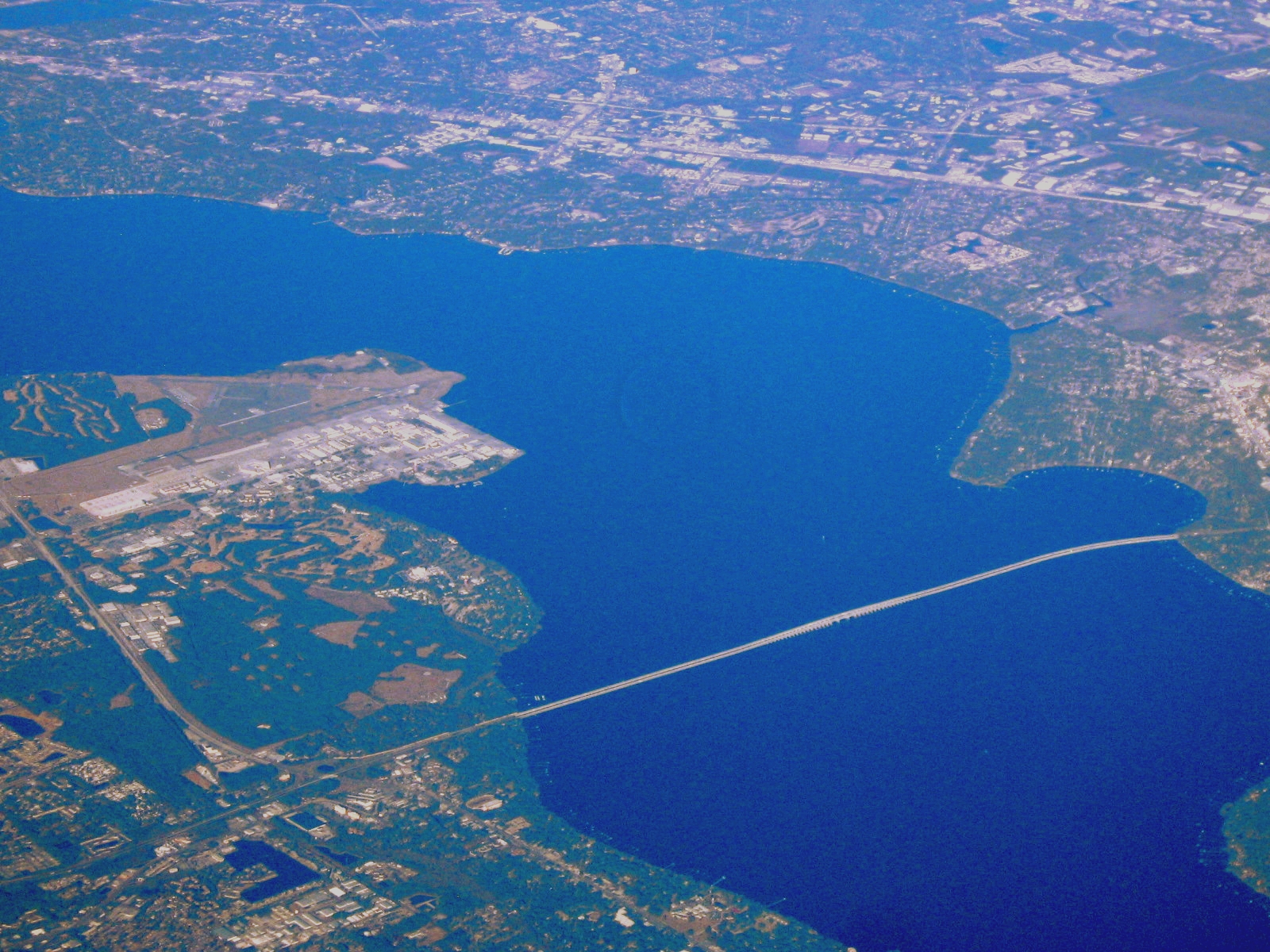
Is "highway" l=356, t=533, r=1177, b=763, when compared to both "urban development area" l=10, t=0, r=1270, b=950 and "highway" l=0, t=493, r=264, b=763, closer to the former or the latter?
"urban development area" l=10, t=0, r=1270, b=950

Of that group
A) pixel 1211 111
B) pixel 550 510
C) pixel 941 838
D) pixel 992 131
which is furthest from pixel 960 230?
pixel 941 838

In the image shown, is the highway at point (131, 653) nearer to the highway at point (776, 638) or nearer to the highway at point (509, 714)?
the highway at point (509, 714)

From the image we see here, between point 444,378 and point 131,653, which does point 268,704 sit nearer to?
point 131,653

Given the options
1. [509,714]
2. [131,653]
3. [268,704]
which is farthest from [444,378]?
[509,714]

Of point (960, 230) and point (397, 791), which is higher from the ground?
point (960, 230)

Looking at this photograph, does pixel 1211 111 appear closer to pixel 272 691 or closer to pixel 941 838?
pixel 941 838

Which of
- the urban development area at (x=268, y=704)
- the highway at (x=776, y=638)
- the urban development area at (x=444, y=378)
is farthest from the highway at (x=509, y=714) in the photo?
the urban development area at (x=444, y=378)
